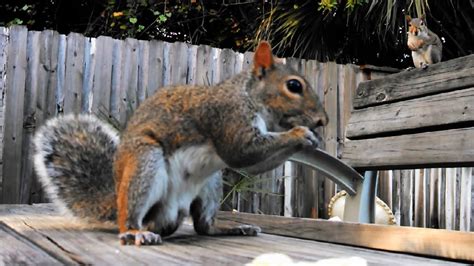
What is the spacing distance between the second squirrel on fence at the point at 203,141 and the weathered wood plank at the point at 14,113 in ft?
6.92

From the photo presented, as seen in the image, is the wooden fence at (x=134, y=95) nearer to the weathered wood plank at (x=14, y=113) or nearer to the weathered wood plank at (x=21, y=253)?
the weathered wood plank at (x=14, y=113)

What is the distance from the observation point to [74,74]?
3.60 m

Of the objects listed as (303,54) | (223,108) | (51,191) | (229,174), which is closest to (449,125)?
(223,108)

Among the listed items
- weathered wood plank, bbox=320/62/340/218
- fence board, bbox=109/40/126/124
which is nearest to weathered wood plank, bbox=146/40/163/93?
fence board, bbox=109/40/126/124

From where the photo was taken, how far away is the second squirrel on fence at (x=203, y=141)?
4.58 feet

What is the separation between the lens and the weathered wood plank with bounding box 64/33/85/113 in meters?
3.59

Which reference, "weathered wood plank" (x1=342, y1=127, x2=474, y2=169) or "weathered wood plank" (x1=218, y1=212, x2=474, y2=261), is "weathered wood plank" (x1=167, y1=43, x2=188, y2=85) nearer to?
"weathered wood plank" (x1=342, y1=127, x2=474, y2=169)

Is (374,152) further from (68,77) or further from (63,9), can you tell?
(63,9)

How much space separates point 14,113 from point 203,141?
2325 millimetres

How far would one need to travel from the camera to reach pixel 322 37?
18.6 feet

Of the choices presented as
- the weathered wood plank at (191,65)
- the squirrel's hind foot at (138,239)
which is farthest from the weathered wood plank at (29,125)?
the squirrel's hind foot at (138,239)

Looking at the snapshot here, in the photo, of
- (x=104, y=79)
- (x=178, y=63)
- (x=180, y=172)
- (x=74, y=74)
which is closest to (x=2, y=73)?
(x=74, y=74)

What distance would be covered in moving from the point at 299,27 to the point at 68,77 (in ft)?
8.38

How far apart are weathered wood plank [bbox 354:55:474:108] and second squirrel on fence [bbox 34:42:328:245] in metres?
0.49
